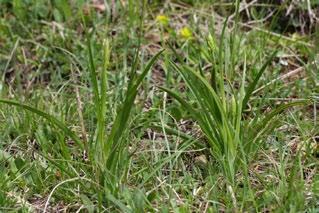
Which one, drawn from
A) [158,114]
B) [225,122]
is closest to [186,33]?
[158,114]

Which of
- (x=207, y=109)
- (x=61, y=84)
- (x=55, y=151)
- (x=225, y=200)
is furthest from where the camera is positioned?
(x=61, y=84)

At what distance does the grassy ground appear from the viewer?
81.7 inches

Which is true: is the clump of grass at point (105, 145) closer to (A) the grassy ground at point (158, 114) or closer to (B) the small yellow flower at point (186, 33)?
(A) the grassy ground at point (158, 114)

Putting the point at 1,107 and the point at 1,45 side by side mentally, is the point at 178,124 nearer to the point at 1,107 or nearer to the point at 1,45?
the point at 1,107

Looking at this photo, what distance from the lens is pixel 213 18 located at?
3062 millimetres

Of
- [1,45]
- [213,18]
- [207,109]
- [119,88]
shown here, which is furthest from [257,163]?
[1,45]

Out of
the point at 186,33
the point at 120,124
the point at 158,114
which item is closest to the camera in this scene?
the point at 120,124

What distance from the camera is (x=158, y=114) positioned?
2.57 meters

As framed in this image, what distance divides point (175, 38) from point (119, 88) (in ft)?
2.12

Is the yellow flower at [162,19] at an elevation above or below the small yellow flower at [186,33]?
above

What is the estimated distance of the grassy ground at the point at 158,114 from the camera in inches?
81.7

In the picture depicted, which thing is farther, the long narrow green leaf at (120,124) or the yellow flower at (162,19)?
the yellow flower at (162,19)

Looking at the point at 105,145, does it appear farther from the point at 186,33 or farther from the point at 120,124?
the point at 186,33

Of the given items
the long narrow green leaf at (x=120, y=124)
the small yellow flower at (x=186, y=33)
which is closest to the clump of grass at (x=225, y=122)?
the long narrow green leaf at (x=120, y=124)
